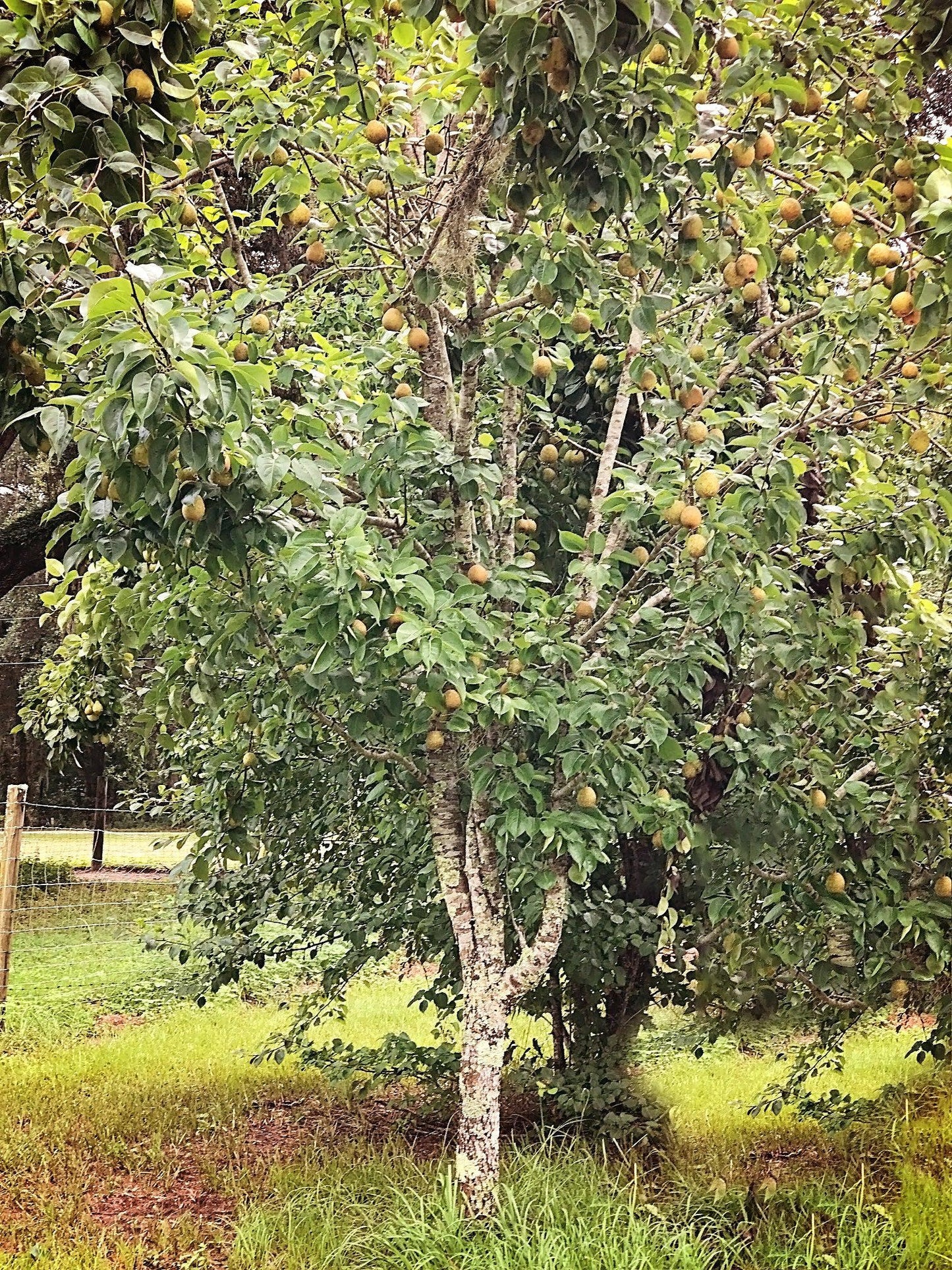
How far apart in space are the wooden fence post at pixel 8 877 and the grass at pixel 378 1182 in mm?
413

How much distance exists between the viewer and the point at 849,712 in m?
3.50

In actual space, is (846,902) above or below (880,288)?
below

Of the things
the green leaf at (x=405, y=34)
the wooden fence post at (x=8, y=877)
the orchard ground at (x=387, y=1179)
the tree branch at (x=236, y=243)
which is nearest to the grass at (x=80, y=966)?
the wooden fence post at (x=8, y=877)

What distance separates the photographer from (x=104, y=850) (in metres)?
15.4

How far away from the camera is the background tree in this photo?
80.6 inches

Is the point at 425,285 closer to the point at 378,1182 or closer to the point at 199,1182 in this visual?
the point at 378,1182

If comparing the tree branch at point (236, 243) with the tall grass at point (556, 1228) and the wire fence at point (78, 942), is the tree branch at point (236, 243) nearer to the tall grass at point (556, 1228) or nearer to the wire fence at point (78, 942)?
the wire fence at point (78, 942)

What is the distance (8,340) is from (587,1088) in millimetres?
3506

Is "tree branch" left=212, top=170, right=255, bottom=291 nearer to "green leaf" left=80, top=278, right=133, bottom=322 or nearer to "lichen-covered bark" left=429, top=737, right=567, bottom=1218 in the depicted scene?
"green leaf" left=80, top=278, right=133, bottom=322

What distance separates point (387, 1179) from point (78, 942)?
21.9 ft

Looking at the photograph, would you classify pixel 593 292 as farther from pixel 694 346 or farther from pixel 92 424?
pixel 92 424

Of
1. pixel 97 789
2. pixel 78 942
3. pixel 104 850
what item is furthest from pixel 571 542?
pixel 104 850

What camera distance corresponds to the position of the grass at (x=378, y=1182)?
118 inches

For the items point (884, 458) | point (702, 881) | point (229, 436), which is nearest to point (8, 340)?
point (229, 436)
